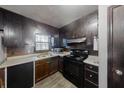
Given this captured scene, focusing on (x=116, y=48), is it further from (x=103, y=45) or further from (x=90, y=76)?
(x=90, y=76)

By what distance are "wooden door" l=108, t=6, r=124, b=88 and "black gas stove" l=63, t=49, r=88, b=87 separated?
141 centimetres

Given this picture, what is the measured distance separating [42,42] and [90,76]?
2.58 metres

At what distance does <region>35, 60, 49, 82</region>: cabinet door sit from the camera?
3164 mm

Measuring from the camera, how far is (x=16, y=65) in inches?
91.3

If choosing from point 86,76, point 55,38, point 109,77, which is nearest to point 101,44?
point 109,77

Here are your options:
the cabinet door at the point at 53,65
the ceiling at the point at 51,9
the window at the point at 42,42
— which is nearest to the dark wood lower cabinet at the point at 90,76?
the ceiling at the point at 51,9

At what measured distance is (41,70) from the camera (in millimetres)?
3355

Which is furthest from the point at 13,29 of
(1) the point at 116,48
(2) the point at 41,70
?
(1) the point at 116,48

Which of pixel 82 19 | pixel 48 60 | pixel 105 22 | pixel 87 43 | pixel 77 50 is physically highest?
pixel 82 19

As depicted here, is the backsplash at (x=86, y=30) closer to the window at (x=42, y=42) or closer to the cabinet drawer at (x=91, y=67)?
the cabinet drawer at (x=91, y=67)

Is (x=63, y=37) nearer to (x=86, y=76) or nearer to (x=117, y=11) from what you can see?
(x=86, y=76)

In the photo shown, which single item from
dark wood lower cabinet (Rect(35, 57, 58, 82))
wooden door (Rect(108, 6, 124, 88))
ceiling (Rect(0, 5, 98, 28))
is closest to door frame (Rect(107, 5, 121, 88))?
wooden door (Rect(108, 6, 124, 88))

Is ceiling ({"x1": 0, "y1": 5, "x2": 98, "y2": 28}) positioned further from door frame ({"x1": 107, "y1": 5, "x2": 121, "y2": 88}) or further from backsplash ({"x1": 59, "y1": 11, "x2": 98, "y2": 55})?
door frame ({"x1": 107, "y1": 5, "x2": 121, "y2": 88})

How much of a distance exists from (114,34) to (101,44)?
27 cm
